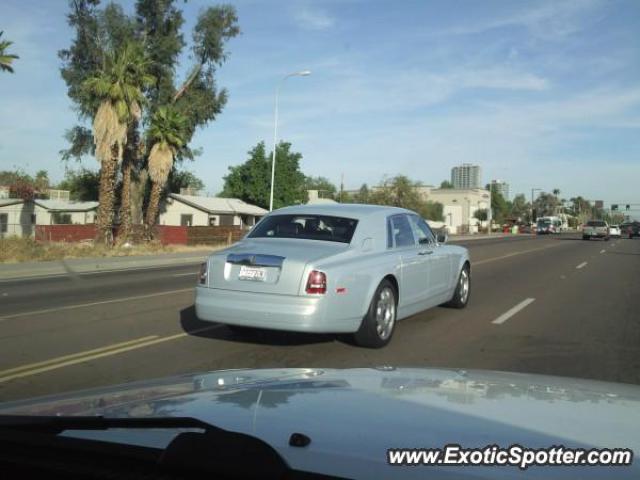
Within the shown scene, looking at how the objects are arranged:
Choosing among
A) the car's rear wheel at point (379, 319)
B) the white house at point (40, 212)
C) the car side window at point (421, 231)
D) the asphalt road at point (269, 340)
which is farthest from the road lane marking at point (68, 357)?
the white house at point (40, 212)

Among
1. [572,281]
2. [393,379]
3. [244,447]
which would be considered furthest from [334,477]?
[572,281]

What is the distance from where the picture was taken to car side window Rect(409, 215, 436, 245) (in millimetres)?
9258

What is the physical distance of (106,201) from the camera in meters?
30.6

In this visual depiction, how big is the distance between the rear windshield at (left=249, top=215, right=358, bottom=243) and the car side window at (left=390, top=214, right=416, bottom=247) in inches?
29.9

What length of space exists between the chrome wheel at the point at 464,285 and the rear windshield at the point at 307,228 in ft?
12.2

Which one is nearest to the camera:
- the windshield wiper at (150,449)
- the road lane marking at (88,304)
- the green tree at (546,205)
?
the windshield wiper at (150,449)

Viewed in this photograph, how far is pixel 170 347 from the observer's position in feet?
25.1

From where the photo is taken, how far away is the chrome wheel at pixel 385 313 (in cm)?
764

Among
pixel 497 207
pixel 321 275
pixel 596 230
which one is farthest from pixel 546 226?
pixel 321 275

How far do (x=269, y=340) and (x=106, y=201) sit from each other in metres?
24.6

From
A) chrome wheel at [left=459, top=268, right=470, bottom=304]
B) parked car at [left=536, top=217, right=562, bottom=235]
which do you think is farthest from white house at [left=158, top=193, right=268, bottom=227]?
parked car at [left=536, top=217, right=562, bottom=235]

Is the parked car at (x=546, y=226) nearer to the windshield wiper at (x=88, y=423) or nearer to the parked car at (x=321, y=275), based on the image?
the parked car at (x=321, y=275)

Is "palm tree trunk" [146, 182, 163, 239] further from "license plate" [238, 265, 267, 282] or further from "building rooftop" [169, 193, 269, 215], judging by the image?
"license plate" [238, 265, 267, 282]

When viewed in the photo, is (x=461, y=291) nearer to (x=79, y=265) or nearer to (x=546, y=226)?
(x=79, y=265)
